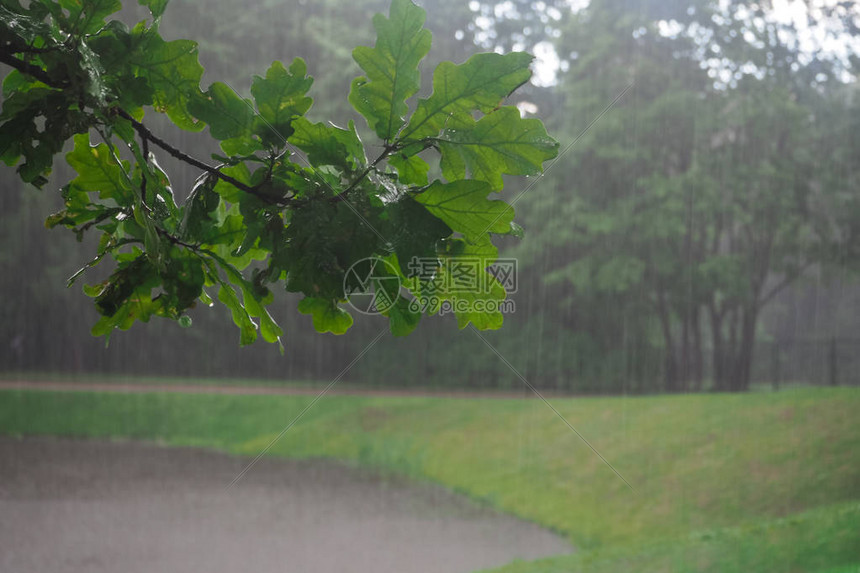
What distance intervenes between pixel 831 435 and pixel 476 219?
1223cm

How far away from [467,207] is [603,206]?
1821 centimetres

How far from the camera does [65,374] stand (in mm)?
21578

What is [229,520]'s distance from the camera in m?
11.6

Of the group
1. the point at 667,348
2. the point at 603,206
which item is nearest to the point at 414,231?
the point at 603,206

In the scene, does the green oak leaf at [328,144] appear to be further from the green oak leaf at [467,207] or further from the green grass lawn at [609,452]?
the green grass lawn at [609,452]

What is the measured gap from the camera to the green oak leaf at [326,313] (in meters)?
0.97

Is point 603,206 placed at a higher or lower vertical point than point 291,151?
higher

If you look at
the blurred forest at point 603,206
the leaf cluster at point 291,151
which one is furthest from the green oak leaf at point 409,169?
the blurred forest at point 603,206

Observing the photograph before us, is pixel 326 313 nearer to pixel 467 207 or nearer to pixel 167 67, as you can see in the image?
pixel 467 207

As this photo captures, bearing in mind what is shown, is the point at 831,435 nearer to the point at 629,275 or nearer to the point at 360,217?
the point at 629,275

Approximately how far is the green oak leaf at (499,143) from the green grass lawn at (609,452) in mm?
7979

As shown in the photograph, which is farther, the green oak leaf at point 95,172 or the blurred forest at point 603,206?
the blurred forest at point 603,206

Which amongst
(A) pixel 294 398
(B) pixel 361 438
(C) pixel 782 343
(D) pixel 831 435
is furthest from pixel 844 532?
(C) pixel 782 343

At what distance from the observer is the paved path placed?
10172 mm
